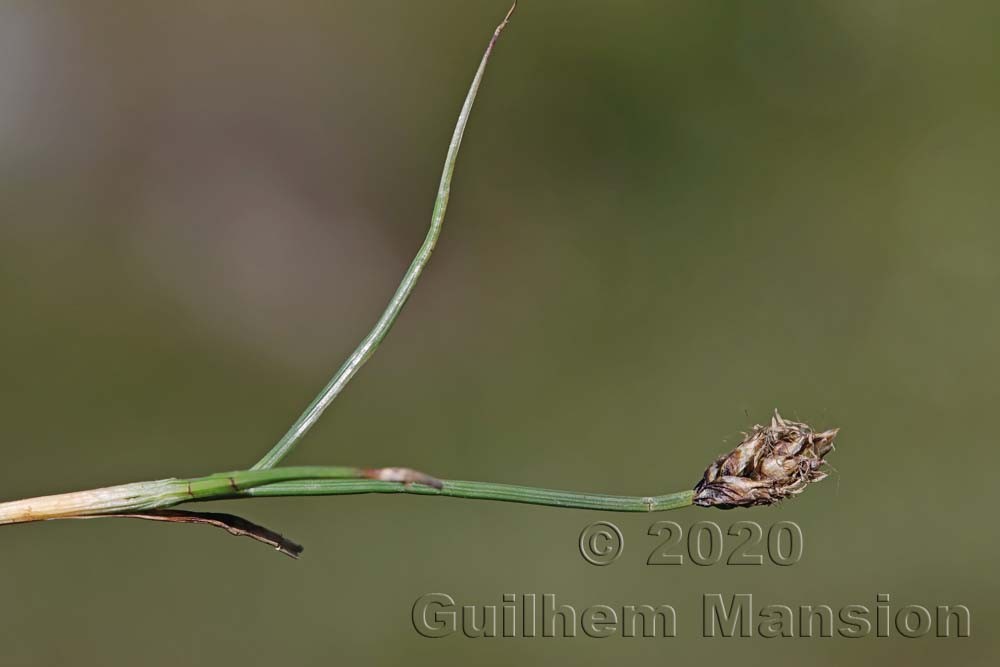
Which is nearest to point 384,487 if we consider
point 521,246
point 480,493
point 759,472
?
point 480,493

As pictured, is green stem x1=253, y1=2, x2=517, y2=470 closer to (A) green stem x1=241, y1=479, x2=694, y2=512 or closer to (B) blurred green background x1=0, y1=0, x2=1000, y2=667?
(A) green stem x1=241, y1=479, x2=694, y2=512

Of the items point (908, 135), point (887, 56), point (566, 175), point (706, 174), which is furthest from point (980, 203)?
A: point (566, 175)

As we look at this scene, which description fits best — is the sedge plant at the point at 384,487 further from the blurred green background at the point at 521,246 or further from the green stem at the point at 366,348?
the blurred green background at the point at 521,246

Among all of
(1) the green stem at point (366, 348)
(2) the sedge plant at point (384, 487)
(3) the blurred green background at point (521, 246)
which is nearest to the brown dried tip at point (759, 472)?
(2) the sedge plant at point (384, 487)

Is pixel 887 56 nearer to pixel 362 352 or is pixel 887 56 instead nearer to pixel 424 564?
pixel 424 564

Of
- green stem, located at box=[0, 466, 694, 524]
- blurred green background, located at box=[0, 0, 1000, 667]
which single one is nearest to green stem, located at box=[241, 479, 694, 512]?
green stem, located at box=[0, 466, 694, 524]

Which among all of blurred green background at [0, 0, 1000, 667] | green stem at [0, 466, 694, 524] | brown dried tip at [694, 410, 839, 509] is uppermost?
blurred green background at [0, 0, 1000, 667]

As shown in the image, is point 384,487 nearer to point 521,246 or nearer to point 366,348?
point 366,348
